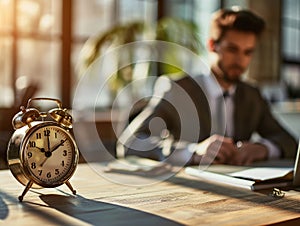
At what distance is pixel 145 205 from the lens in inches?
51.9

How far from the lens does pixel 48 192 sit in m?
1.46

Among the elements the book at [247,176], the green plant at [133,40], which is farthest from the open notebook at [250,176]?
the green plant at [133,40]

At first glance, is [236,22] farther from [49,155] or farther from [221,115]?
[49,155]

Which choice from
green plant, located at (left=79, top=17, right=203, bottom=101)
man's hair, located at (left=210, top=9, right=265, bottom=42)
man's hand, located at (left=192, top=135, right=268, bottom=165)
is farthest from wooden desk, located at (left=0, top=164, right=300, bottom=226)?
green plant, located at (left=79, top=17, right=203, bottom=101)

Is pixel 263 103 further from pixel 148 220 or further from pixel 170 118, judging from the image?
pixel 148 220

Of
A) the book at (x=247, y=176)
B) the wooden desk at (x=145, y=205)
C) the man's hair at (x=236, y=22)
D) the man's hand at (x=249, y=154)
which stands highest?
the man's hair at (x=236, y=22)

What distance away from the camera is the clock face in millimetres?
1373

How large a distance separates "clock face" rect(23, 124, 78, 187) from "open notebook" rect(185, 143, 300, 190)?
20.0 inches

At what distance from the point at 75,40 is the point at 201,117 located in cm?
249

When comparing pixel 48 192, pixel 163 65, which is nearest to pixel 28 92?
pixel 163 65

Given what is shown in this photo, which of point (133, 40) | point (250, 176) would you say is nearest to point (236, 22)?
point (250, 176)

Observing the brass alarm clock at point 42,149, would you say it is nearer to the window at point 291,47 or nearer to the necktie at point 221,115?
the necktie at point 221,115

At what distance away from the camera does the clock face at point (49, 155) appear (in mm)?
1373

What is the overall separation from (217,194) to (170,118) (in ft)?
3.62
